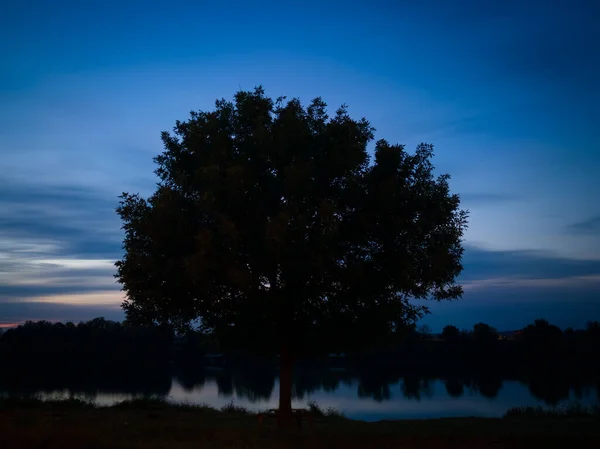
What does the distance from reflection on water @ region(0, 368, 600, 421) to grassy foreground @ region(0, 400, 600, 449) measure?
8749 mm

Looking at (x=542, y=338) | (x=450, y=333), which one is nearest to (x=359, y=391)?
(x=450, y=333)

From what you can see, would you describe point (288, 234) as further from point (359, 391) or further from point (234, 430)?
point (359, 391)

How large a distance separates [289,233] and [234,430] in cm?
563

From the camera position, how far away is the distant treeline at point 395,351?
57094mm

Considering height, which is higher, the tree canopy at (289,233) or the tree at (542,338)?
the tree canopy at (289,233)

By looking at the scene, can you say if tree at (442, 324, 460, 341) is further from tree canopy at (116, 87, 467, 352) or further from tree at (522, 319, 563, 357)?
tree canopy at (116, 87, 467, 352)

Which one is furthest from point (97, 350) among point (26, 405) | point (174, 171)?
point (174, 171)

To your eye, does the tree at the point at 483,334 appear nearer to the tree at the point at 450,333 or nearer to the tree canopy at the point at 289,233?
the tree at the point at 450,333

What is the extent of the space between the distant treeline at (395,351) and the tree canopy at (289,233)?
120ft

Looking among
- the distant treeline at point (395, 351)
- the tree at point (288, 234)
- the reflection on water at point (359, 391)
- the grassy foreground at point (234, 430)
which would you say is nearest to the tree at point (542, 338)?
the distant treeline at point (395, 351)

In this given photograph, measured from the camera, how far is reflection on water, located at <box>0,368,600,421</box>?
34812 mm

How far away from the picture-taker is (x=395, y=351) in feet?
177

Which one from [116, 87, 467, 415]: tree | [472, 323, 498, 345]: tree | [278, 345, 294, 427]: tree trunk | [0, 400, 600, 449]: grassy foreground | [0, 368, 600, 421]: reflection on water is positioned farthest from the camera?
[472, 323, 498, 345]: tree

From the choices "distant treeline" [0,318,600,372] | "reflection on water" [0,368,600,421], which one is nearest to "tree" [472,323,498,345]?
"distant treeline" [0,318,600,372]
